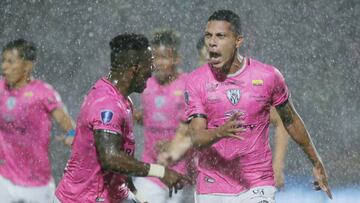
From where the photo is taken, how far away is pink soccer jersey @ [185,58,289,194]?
7.20 m

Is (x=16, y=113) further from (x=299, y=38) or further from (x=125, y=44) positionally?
(x=299, y=38)

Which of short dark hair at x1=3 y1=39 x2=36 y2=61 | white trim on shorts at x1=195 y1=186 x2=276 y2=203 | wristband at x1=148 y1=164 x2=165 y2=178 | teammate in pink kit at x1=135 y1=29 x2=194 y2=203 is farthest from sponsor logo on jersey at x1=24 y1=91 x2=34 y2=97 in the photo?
wristband at x1=148 y1=164 x2=165 y2=178

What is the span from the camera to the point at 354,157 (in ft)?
39.7

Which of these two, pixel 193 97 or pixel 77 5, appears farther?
pixel 77 5

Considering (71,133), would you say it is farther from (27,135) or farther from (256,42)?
(256,42)

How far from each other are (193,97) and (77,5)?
19.8 ft

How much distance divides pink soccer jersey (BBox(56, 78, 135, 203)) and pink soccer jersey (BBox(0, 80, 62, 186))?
2.56 metres

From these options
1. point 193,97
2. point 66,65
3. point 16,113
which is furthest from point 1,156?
point 66,65

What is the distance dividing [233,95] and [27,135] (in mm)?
2598

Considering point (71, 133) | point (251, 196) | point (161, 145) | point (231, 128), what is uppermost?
point (161, 145)

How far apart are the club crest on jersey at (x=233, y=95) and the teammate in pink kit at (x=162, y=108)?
2.14 metres

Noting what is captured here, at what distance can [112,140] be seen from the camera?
6.15 metres

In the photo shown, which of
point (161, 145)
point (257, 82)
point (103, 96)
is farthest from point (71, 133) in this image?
point (103, 96)

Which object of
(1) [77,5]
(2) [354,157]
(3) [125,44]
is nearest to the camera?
(3) [125,44]
